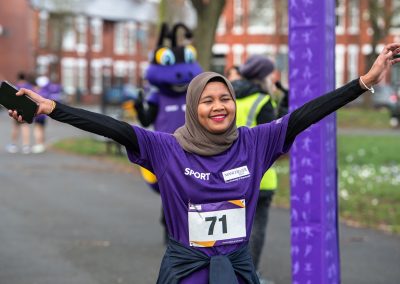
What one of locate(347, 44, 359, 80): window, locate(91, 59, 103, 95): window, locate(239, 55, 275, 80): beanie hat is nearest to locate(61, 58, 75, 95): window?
locate(91, 59, 103, 95): window

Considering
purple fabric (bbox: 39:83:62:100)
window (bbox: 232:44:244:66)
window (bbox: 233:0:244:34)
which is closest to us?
purple fabric (bbox: 39:83:62:100)

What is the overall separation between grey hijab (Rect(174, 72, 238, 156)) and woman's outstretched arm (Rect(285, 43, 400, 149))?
0.33m

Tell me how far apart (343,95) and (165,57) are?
15.3 ft

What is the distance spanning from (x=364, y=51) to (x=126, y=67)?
2081 cm

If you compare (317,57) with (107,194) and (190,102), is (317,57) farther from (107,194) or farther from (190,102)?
(107,194)

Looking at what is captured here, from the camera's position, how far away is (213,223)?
3873 millimetres

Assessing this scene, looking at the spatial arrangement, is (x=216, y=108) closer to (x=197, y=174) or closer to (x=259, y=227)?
(x=197, y=174)

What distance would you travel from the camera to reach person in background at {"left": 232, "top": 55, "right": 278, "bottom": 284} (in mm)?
6301

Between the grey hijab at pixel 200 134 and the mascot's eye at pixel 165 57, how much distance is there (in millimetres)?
4504

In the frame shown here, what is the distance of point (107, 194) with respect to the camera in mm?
12695

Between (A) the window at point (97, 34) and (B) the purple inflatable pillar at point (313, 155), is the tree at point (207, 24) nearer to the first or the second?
(B) the purple inflatable pillar at point (313, 155)

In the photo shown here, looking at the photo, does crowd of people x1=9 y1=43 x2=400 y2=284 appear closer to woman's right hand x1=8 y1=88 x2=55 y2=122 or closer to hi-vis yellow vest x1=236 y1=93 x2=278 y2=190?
woman's right hand x1=8 y1=88 x2=55 y2=122

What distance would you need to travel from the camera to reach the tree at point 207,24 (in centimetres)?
1697

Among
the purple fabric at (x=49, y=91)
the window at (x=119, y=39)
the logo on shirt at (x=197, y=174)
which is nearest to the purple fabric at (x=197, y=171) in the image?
the logo on shirt at (x=197, y=174)
